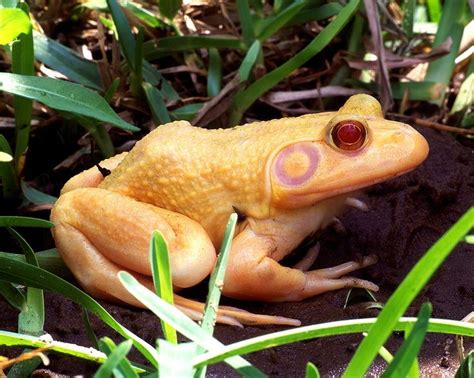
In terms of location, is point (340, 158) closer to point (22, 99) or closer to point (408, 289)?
point (408, 289)

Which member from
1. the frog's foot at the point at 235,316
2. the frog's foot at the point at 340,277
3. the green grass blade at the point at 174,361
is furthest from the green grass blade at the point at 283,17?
the green grass blade at the point at 174,361

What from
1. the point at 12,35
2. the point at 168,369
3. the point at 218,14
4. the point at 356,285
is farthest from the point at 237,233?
the point at 218,14

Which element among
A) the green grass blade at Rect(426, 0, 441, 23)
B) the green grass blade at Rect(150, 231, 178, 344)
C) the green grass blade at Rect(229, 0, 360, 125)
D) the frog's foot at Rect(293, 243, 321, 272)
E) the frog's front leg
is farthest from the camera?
the green grass blade at Rect(426, 0, 441, 23)

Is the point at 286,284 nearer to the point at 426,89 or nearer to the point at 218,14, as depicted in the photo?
the point at 426,89

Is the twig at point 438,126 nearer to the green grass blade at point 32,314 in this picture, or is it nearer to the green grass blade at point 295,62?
the green grass blade at point 295,62

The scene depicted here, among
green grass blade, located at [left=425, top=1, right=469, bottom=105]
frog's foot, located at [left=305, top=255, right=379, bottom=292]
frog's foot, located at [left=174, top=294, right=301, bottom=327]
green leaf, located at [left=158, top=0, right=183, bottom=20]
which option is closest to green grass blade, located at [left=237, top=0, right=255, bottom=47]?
green leaf, located at [left=158, top=0, right=183, bottom=20]

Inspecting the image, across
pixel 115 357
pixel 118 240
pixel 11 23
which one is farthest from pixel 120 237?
pixel 115 357

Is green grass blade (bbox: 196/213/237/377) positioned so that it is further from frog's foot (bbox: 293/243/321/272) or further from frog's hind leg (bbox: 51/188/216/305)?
frog's foot (bbox: 293/243/321/272)
